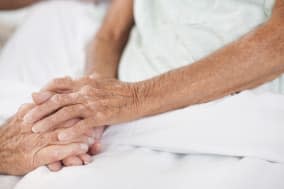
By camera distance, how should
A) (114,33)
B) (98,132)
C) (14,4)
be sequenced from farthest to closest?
(14,4), (114,33), (98,132)

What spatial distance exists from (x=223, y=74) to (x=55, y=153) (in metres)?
0.41

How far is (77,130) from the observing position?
996 millimetres

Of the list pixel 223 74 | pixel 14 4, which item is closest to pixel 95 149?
pixel 223 74

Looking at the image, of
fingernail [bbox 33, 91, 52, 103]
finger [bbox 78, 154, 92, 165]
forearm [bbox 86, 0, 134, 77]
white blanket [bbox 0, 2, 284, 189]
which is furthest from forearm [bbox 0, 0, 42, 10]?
finger [bbox 78, 154, 92, 165]

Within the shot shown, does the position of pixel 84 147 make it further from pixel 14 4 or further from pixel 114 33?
pixel 14 4

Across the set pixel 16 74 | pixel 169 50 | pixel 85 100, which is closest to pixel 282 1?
pixel 169 50

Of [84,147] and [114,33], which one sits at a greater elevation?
[114,33]

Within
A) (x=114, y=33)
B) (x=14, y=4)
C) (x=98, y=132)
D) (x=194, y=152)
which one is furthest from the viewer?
(x=14, y=4)

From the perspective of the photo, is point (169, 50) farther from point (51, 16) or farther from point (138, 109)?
point (51, 16)

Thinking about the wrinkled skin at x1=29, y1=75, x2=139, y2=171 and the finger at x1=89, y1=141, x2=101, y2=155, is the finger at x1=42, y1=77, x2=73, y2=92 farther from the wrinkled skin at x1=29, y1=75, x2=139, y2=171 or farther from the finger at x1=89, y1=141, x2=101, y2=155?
the finger at x1=89, y1=141, x2=101, y2=155

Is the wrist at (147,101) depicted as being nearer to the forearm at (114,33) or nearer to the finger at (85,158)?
the finger at (85,158)

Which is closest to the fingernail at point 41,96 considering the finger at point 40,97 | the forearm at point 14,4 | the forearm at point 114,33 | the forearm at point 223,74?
the finger at point 40,97

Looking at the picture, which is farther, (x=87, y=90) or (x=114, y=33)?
(x=114, y=33)

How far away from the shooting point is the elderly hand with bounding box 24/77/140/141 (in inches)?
39.2
